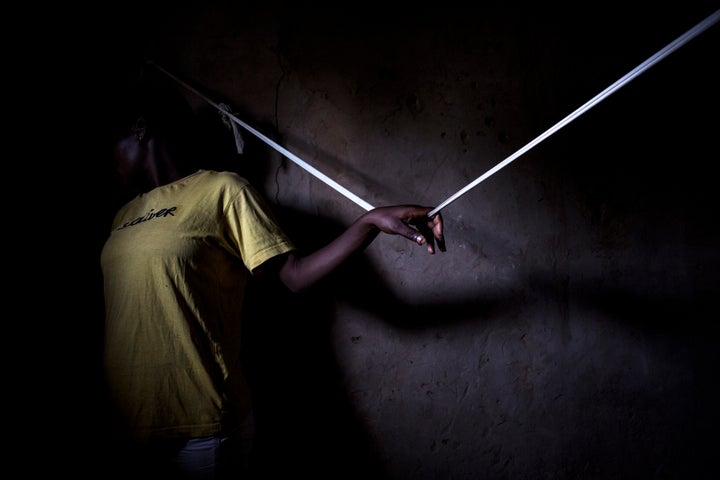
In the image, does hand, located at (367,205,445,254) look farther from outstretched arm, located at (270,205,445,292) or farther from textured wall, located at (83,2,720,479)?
textured wall, located at (83,2,720,479)

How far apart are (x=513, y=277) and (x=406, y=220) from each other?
633mm

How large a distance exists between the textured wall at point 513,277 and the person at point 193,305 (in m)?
0.37

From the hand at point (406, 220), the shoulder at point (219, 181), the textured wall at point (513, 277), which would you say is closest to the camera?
the hand at point (406, 220)

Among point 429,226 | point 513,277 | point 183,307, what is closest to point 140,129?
point 183,307

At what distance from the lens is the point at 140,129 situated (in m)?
1.11

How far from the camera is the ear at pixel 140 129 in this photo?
1.11 metres

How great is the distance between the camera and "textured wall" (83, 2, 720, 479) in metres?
1.36

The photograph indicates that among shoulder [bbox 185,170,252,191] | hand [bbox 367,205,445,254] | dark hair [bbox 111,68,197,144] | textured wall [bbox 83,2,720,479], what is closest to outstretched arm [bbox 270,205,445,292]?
hand [bbox 367,205,445,254]

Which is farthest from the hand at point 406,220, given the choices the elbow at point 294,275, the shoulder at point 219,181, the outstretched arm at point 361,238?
the shoulder at point 219,181

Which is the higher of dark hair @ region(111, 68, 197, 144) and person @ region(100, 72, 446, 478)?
dark hair @ region(111, 68, 197, 144)

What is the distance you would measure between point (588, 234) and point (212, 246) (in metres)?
1.20

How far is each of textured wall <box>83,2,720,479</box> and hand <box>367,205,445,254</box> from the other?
431 millimetres

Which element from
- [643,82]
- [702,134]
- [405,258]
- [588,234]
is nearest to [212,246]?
[405,258]

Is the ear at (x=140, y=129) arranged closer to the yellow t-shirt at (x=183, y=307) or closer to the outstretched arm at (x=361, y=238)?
the yellow t-shirt at (x=183, y=307)
